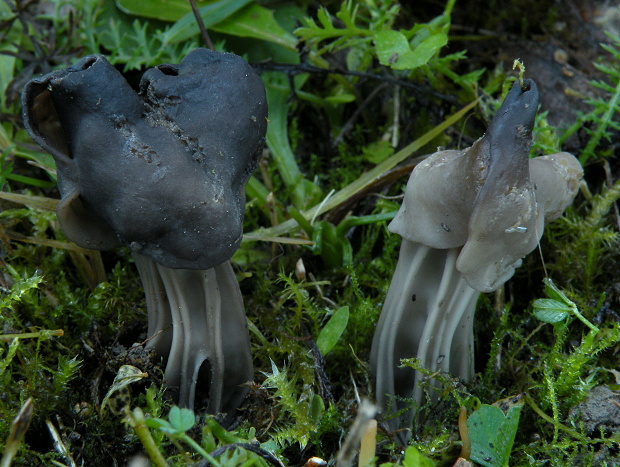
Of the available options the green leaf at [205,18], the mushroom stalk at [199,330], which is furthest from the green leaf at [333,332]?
the green leaf at [205,18]

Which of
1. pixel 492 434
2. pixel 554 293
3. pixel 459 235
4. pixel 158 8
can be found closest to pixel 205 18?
pixel 158 8

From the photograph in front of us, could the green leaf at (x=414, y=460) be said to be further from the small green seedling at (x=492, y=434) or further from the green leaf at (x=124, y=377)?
the green leaf at (x=124, y=377)

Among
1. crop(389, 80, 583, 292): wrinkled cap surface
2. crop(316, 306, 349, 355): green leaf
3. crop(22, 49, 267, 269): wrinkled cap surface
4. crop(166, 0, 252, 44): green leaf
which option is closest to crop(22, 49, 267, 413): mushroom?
crop(22, 49, 267, 269): wrinkled cap surface

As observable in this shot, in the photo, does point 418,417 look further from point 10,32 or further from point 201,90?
point 10,32

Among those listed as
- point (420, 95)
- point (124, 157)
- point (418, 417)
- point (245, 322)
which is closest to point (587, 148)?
point (420, 95)

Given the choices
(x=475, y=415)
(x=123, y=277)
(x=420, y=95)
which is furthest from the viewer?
(x=420, y=95)

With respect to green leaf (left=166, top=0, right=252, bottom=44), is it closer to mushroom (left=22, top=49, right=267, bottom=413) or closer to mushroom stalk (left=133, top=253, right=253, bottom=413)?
mushroom (left=22, top=49, right=267, bottom=413)
